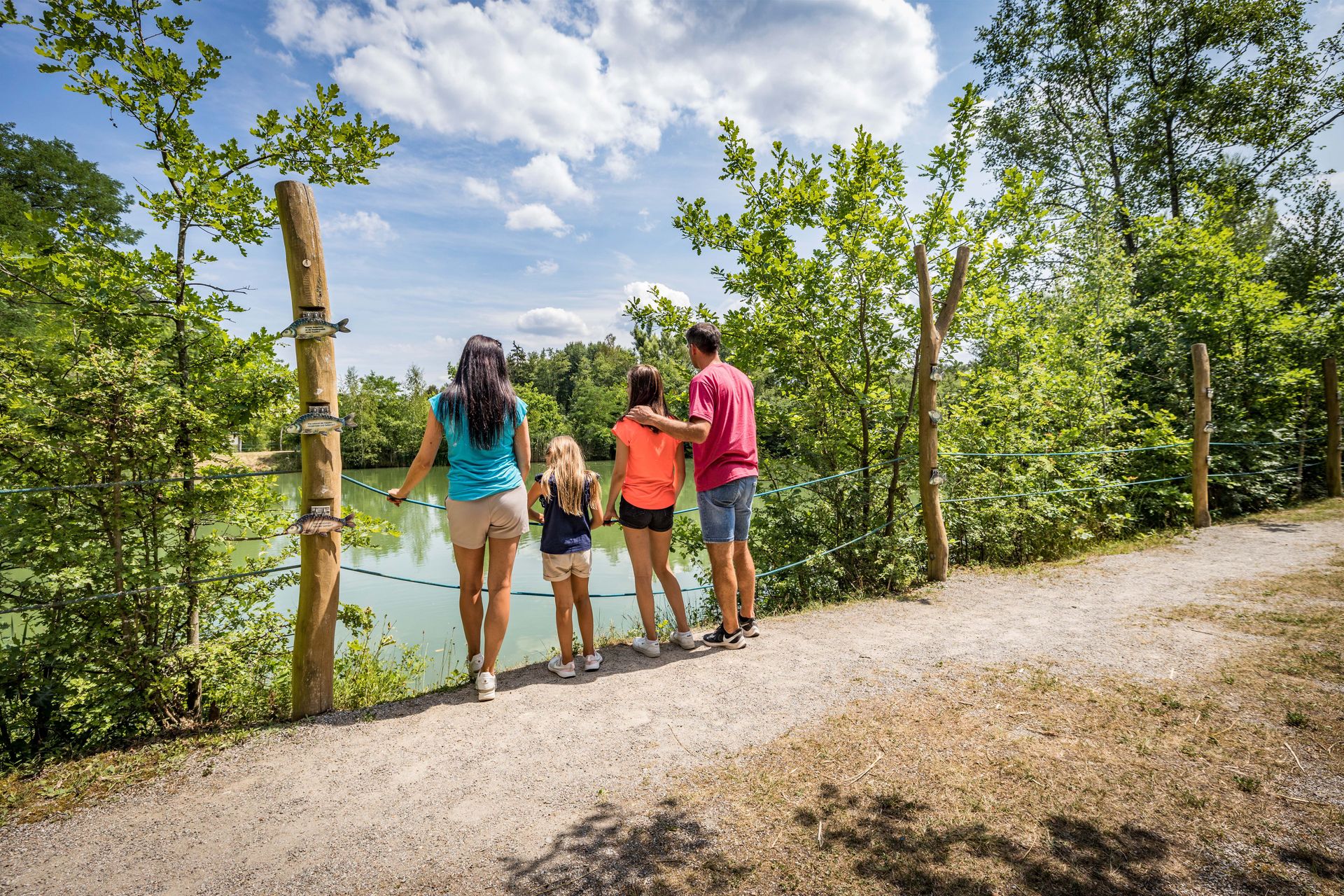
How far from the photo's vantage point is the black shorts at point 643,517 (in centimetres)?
387

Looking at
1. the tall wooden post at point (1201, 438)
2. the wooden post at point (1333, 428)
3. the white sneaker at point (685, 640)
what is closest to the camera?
the white sneaker at point (685, 640)

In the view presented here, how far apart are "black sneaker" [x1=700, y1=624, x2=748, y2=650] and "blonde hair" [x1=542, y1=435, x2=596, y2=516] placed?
134cm

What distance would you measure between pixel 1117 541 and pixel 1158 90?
15.0 metres

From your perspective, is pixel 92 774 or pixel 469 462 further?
pixel 469 462

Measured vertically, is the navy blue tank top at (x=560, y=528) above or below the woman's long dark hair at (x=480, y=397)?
below

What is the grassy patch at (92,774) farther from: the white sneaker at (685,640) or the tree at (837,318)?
the tree at (837,318)

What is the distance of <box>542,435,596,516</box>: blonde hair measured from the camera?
144 inches

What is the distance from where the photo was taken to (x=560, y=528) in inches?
144

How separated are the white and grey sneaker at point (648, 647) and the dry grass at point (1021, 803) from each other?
1311mm

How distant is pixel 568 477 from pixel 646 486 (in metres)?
0.50

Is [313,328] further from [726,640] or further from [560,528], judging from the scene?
[726,640]

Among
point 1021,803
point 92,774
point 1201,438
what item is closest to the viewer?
point 1021,803

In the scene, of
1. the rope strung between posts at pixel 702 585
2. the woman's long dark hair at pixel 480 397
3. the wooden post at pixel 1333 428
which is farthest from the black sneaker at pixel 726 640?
the wooden post at pixel 1333 428

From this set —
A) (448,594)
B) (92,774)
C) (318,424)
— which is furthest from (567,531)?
(448,594)
